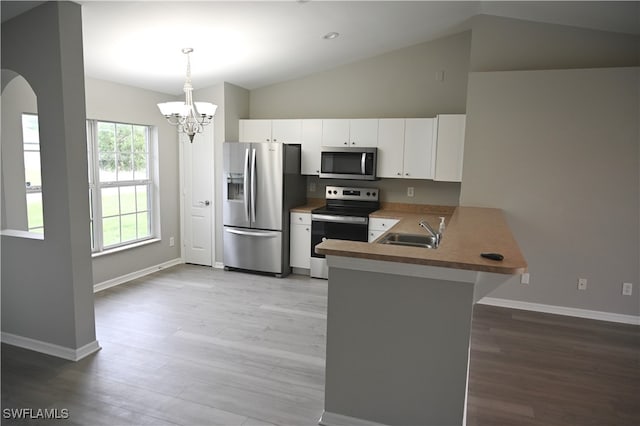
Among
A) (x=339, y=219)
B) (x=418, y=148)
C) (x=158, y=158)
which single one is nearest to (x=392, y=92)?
(x=418, y=148)

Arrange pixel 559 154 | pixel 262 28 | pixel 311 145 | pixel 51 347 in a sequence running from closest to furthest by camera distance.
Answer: pixel 51 347 < pixel 262 28 < pixel 559 154 < pixel 311 145

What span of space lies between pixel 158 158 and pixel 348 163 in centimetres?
241

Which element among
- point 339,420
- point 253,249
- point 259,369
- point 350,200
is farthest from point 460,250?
point 253,249

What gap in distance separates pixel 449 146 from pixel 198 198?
3281 mm

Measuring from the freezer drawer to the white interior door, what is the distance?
37 cm

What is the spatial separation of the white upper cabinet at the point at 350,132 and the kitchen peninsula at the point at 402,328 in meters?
2.78

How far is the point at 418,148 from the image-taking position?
4.71 meters

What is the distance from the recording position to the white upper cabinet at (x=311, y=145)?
511 cm

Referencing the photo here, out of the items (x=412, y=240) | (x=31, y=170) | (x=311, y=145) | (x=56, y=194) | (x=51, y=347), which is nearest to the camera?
(x=56, y=194)

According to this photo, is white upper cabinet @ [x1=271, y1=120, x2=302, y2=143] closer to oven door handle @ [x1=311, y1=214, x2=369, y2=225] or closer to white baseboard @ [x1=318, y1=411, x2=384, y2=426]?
oven door handle @ [x1=311, y1=214, x2=369, y2=225]

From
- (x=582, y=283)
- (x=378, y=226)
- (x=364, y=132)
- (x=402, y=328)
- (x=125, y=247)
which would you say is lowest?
(x=582, y=283)

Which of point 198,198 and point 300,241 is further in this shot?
point 198,198

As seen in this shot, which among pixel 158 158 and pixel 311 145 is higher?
pixel 311 145

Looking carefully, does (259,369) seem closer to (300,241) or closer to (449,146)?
(300,241)
